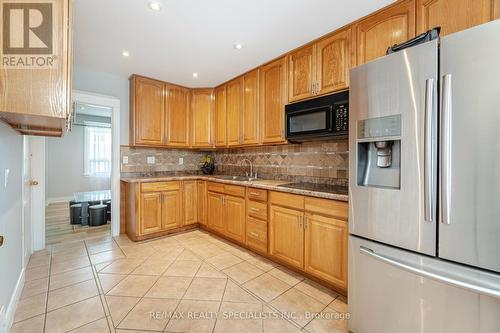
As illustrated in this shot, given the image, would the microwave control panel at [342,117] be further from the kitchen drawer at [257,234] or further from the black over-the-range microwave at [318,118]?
the kitchen drawer at [257,234]

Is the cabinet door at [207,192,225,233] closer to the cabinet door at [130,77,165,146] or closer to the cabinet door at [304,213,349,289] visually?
the cabinet door at [130,77,165,146]

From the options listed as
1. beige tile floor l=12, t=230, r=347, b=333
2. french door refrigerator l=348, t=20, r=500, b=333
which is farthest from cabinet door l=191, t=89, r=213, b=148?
french door refrigerator l=348, t=20, r=500, b=333

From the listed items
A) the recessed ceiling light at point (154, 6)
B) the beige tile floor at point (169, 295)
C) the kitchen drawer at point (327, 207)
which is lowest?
the beige tile floor at point (169, 295)

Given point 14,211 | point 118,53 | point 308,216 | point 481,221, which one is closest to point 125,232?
point 14,211

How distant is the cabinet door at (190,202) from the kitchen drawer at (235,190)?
769 mm

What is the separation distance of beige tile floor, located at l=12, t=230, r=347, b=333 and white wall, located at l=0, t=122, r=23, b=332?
27cm

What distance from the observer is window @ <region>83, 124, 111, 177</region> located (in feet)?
21.3

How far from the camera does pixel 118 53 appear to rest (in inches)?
105

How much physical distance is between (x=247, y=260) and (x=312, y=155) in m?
1.47

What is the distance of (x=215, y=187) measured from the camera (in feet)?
10.9

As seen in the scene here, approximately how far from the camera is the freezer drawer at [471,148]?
97 cm

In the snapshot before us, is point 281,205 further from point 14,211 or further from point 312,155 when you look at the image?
point 14,211

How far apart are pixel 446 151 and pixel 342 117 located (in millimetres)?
1033

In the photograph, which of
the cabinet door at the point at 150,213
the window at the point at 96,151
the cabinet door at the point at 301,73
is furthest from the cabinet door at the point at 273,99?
the window at the point at 96,151
